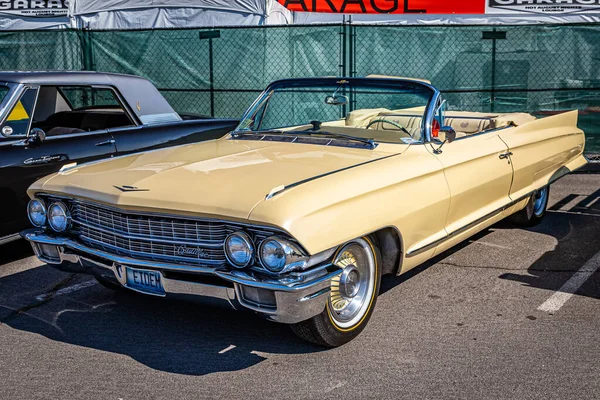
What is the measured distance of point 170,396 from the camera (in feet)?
11.1

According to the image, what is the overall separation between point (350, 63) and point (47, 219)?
723cm

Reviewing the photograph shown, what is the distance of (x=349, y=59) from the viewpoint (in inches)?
432

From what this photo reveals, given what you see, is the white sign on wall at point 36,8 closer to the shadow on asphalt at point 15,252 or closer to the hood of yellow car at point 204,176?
the shadow on asphalt at point 15,252

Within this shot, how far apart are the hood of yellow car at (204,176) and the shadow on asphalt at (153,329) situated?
79 centimetres

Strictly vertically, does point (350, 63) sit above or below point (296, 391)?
above

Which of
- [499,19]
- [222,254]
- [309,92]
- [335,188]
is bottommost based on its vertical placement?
[222,254]

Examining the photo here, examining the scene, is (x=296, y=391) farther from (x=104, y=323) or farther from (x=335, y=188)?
(x=104, y=323)

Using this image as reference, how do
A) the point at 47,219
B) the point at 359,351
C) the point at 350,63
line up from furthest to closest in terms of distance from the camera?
the point at 350,63, the point at 47,219, the point at 359,351

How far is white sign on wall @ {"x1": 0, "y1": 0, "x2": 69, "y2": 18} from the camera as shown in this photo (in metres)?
15.7

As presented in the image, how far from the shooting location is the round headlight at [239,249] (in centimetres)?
351

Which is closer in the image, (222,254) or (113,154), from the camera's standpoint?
(222,254)

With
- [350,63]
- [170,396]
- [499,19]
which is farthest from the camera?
[499,19]

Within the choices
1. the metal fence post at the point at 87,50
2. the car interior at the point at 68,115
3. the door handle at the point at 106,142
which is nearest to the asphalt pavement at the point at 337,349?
the door handle at the point at 106,142

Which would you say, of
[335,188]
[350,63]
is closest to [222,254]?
[335,188]
